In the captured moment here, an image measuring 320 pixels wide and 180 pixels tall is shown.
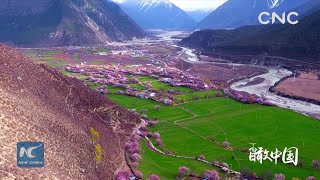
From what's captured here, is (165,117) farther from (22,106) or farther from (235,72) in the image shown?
(235,72)

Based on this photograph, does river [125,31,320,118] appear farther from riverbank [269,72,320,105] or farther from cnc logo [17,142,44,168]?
cnc logo [17,142,44,168]

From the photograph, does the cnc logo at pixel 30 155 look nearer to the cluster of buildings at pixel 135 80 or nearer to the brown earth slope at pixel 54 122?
the brown earth slope at pixel 54 122

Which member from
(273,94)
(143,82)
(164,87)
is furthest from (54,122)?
(273,94)

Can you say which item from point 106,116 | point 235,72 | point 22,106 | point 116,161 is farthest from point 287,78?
point 22,106

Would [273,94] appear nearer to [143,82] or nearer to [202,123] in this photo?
[143,82]

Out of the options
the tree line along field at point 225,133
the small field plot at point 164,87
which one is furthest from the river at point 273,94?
the small field plot at point 164,87

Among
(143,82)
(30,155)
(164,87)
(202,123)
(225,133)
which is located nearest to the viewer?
(30,155)
